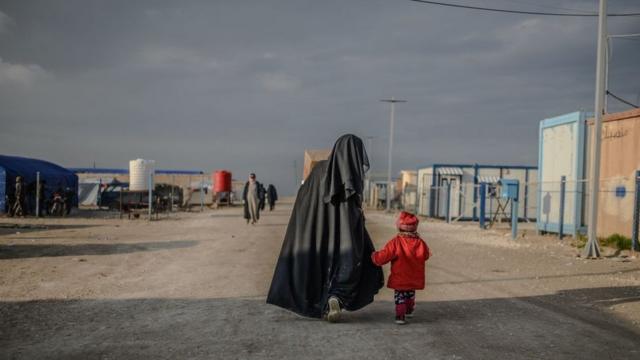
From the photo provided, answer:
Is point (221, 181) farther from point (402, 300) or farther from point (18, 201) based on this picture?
point (402, 300)

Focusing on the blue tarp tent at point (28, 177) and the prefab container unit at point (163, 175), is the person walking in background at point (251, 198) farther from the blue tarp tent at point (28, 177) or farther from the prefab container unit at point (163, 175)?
the prefab container unit at point (163, 175)

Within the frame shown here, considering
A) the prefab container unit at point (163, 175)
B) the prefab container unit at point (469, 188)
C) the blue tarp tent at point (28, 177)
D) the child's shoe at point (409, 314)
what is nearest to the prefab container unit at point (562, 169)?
the prefab container unit at point (469, 188)

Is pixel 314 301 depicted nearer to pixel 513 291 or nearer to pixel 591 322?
pixel 591 322

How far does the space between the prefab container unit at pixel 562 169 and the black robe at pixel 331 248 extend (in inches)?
539

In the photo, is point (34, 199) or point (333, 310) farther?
point (34, 199)

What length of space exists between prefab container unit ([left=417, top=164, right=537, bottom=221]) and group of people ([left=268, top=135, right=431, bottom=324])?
2783cm

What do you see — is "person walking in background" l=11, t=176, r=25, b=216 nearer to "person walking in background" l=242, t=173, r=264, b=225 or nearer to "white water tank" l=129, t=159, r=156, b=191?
"white water tank" l=129, t=159, r=156, b=191

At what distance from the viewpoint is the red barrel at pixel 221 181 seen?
5179cm

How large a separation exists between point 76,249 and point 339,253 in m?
10.4

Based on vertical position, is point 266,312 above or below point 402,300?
below

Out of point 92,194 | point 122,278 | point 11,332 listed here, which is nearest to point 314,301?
point 11,332

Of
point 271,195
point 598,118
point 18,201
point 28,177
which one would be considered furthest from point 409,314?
point 271,195

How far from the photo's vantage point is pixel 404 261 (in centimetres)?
675

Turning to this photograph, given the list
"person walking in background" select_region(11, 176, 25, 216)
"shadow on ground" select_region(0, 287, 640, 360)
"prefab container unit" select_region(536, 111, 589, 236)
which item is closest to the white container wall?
"prefab container unit" select_region(536, 111, 589, 236)
